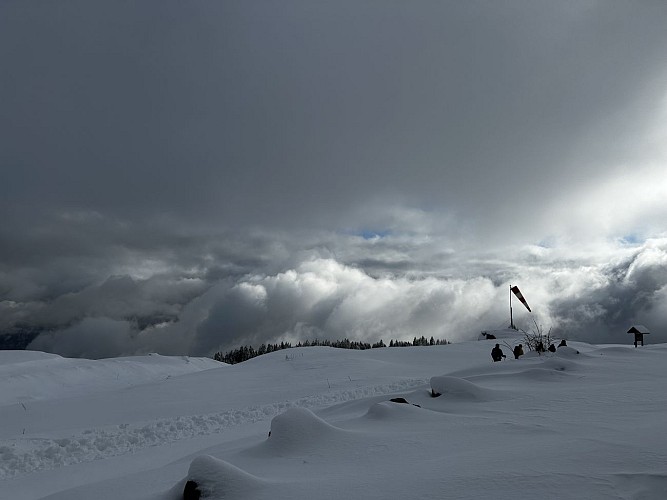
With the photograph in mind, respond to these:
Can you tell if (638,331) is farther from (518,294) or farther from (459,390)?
(459,390)

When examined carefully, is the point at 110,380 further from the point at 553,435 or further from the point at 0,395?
the point at 553,435

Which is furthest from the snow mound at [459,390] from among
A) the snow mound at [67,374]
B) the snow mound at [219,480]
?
the snow mound at [67,374]

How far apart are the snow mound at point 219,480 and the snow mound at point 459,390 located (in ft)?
13.4

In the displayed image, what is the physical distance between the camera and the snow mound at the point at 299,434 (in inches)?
185

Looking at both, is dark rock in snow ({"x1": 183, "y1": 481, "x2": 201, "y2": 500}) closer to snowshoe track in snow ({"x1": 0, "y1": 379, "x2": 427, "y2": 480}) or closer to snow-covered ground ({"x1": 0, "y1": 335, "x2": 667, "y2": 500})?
snow-covered ground ({"x1": 0, "y1": 335, "x2": 667, "y2": 500})

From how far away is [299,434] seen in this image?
483 cm

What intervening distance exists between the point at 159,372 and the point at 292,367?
23.4ft

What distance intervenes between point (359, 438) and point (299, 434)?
63 cm

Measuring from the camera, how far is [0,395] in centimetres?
1389

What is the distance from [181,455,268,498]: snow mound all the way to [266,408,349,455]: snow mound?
3.38 ft

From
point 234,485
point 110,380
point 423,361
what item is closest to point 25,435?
point 234,485

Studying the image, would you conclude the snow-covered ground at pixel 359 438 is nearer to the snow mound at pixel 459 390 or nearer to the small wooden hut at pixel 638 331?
the snow mound at pixel 459 390

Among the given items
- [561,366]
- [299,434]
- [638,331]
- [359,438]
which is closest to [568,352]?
[561,366]

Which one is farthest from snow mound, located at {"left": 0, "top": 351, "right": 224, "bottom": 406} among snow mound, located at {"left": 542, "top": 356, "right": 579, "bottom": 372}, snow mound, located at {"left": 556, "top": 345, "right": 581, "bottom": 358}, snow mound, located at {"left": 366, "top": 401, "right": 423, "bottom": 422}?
snow mound, located at {"left": 556, "top": 345, "right": 581, "bottom": 358}
